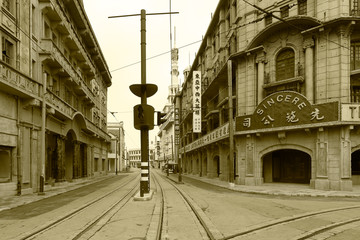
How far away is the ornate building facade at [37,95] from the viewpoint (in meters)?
16.4

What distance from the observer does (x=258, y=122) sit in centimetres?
2250

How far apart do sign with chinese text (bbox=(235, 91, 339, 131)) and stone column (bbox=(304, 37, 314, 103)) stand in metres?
1.10

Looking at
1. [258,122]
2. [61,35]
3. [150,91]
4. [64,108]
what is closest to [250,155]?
[258,122]

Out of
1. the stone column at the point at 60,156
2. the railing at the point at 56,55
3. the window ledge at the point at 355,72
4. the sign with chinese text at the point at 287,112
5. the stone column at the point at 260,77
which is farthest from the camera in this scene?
the stone column at the point at 60,156

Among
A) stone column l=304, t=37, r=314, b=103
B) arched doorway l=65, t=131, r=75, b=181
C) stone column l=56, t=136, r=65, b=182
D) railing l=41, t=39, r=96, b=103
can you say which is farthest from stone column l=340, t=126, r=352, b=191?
arched doorway l=65, t=131, r=75, b=181

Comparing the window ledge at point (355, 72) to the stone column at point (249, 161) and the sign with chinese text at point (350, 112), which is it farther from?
the stone column at point (249, 161)

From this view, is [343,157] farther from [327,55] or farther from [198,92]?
[198,92]

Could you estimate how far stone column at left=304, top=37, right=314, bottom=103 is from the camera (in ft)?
67.6

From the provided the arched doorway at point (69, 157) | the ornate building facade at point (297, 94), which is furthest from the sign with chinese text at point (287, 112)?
the arched doorway at point (69, 157)

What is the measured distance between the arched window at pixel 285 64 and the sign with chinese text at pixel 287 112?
2408mm

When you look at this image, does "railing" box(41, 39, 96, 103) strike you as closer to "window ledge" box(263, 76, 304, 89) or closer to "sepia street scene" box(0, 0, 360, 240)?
"sepia street scene" box(0, 0, 360, 240)

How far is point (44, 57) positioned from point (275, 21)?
16119mm

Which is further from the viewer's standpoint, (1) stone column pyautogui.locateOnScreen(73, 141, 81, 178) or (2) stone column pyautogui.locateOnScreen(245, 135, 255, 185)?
(1) stone column pyautogui.locateOnScreen(73, 141, 81, 178)

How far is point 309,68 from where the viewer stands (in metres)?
20.8
